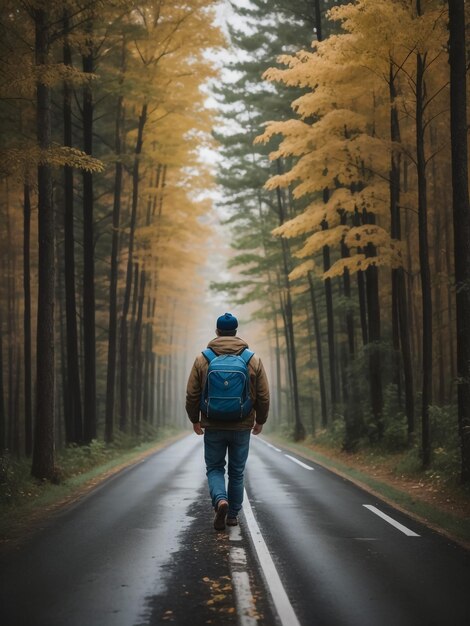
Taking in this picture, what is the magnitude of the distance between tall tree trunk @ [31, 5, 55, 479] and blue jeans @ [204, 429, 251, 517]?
6342 millimetres

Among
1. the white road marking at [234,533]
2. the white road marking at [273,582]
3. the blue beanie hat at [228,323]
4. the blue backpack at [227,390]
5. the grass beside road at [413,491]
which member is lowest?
the grass beside road at [413,491]

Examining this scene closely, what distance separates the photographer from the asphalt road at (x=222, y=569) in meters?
4.09

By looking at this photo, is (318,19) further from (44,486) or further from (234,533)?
(234,533)

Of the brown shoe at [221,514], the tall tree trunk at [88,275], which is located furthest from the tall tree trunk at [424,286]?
the tall tree trunk at [88,275]

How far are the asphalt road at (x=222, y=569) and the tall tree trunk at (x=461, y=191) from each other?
7.83 feet

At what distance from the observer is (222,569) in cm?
511

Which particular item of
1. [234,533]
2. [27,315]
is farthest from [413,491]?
[27,315]

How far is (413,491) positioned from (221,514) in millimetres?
5719

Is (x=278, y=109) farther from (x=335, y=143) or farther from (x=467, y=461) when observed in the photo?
(x=467, y=461)

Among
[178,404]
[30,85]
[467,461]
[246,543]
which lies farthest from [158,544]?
[178,404]

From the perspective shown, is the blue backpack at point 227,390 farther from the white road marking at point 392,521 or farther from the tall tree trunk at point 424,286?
the tall tree trunk at point 424,286

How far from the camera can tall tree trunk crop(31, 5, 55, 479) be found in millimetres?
11266

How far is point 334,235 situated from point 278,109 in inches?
312

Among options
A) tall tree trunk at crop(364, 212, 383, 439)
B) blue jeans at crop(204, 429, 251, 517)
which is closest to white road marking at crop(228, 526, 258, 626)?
blue jeans at crop(204, 429, 251, 517)
